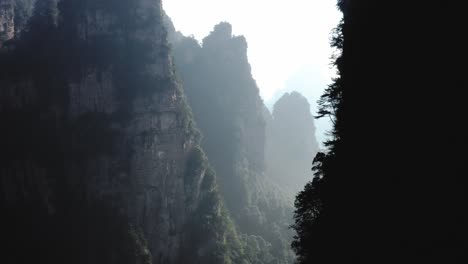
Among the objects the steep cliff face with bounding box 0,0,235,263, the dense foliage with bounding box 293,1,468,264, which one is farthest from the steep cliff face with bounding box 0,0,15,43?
the dense foliage with bounding box 293,1,468,264

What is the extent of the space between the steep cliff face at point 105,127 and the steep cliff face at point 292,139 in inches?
3713

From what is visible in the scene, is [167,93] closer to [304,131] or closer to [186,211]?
[186,211]

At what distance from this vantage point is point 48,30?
7125cm

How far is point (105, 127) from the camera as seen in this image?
2633 inches

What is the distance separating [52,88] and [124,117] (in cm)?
1297

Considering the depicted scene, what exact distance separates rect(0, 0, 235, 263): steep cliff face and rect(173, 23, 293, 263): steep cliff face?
36.7 m

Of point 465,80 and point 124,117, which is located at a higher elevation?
point 124,117

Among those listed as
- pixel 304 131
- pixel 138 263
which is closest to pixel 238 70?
pixel 304 131

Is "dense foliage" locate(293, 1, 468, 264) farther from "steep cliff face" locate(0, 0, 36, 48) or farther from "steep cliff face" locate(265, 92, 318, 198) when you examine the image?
"steep cliff face" locate(265, 92, 318, 198)

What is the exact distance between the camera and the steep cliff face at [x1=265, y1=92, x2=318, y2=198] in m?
167

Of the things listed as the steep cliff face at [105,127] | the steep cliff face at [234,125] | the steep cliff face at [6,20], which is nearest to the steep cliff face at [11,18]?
the steep cliff face at [6,20]

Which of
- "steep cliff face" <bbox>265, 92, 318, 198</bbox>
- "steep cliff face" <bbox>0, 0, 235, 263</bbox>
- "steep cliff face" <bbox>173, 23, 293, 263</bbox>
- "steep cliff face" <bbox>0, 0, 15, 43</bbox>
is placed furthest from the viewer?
"steep cliff face" <bbox>265, 92, 318, 198</bbox>

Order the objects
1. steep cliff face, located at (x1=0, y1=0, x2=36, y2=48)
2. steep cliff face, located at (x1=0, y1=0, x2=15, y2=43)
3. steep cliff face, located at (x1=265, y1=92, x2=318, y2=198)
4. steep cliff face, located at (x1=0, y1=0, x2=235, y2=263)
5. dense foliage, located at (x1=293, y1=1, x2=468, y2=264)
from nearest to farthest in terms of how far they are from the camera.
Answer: dense foliage, located at (x1=293, y1=1, x2=468, y2=264) < steep cliff face, located at (x1=0, y1=0, x2=235, y2=263) < steep cliff face, located at (x1=0, y1=0, x2=15, y2=43) < steep cliff face, located at (x1=0, y1=0, x2=36, y2=48) < steep cliff face, located at (x1=265, y1=92, x2=318, y2=198)

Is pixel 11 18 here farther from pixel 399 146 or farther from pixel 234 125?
pixel 399 146
